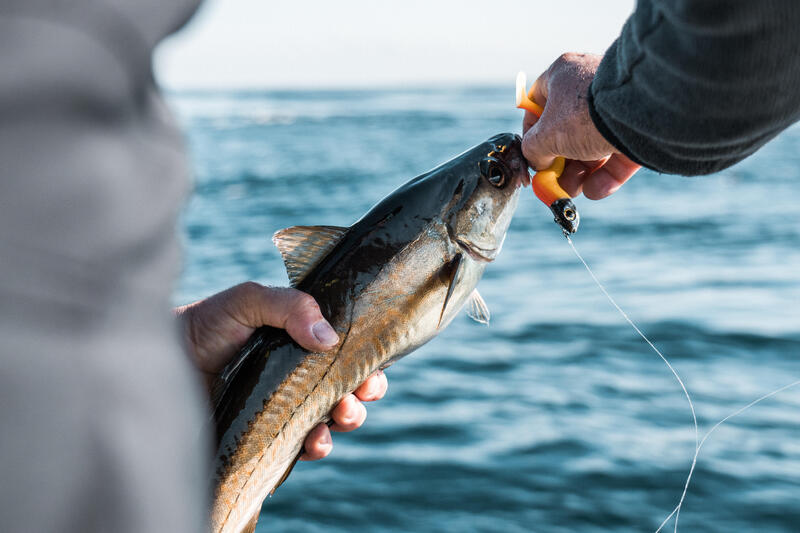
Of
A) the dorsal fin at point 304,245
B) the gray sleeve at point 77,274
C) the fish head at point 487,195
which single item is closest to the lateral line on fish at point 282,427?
the dorsal fin at point 304,245

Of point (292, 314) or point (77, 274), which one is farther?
point (292, 314)

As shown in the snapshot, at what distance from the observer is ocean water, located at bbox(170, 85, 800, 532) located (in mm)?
6801

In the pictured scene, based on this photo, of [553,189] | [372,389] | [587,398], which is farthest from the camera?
[587,398]

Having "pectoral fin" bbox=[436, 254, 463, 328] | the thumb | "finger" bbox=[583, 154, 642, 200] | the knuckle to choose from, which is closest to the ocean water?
the knuckle

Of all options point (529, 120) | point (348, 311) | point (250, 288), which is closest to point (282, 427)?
point (348, 311)

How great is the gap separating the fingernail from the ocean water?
897mm

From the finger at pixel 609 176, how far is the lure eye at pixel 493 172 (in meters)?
0.42

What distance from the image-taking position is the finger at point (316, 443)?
2781mm

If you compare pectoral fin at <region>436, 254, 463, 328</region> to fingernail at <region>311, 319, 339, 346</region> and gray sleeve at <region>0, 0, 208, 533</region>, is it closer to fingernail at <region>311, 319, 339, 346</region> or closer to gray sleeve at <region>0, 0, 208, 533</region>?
fingernail at <region>311, 319, 339, 346</region>

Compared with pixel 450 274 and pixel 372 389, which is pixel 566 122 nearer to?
pixel 450 274

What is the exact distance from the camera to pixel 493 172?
2863mm

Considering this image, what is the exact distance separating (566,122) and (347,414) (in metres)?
1.30

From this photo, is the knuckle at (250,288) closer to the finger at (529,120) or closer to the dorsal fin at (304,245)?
the dorsal fin at (304,245)

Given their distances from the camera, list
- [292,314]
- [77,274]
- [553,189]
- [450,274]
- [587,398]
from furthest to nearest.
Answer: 1. [587,398]
2. [553,189]
3. [450,274]
4. [292,314]
5. [77,274]
